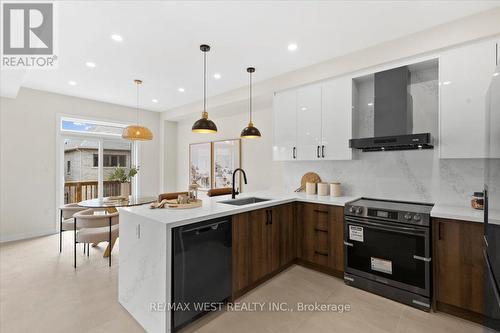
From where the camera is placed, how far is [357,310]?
219 centimetres

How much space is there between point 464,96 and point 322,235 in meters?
2.06

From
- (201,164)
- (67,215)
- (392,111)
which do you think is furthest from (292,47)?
(67,215)

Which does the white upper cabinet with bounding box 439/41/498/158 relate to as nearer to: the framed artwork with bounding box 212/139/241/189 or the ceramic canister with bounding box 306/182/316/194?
Result: the ceramic canister with bounding box 306/182/316/194

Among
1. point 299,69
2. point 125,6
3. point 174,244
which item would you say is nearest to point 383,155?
point 299,69

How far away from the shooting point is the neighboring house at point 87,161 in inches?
196

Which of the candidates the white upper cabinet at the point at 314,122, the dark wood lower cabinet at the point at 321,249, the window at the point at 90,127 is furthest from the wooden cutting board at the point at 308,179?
the window at the point at 90,127

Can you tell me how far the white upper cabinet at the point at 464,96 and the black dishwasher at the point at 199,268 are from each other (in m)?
2.39

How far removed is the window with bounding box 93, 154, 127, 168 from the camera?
538cm

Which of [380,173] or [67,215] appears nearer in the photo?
[380,173]

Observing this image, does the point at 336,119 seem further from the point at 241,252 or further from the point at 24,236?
the point at 24,236

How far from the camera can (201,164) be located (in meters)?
5.79

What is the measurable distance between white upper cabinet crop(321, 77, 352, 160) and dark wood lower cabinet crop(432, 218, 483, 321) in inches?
50.8

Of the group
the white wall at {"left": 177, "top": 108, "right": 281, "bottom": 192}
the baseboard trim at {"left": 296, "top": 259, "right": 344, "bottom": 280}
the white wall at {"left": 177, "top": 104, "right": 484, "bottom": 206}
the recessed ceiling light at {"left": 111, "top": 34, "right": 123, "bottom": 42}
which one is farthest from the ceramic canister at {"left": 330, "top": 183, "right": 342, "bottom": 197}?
the recessed ceiling light at {"left": 111, "top": 34, "right": 123, "bottom": 42}

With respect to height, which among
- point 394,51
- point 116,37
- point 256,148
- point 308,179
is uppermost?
point 116,37
